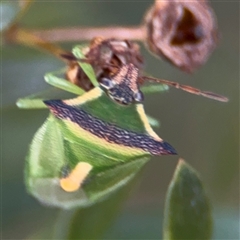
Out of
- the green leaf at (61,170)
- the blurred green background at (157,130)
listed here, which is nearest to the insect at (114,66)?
the green leaf at (61,170)

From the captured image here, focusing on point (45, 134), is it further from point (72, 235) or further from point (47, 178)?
point (72, 235)

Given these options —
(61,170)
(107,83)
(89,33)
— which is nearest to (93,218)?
(61,170)

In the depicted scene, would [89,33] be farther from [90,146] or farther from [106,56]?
[90,146]

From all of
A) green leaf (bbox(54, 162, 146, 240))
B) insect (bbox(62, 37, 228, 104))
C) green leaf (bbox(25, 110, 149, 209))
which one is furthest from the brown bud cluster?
green leaf (bbox(54, 162, 146, 240))

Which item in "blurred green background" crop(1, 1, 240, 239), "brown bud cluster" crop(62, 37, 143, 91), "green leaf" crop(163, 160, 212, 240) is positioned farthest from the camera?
"blurred green background" crop(1, 1, 240, 239)

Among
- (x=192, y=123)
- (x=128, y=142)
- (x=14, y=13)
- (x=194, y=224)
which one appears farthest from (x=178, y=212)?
(x=192, y=123)

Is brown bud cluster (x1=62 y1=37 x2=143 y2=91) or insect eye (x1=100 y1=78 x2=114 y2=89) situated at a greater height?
brown bud cluster (x1=62 y1=37 x2=143 y2=91)

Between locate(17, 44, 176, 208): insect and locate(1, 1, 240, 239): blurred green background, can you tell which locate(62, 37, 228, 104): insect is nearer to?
locate(17, 44, 176, 208): insect
